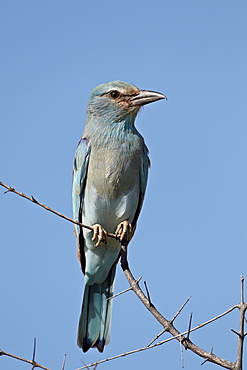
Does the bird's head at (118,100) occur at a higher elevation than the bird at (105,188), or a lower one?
higher

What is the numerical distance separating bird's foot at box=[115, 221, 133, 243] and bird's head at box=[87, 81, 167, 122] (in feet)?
3.60

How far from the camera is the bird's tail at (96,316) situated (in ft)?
20.2

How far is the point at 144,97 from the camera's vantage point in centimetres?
615

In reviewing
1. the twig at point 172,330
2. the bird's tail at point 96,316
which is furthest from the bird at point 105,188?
the twig at point 172,330

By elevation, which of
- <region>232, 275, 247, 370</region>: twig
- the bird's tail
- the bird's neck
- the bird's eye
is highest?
the bird's eye

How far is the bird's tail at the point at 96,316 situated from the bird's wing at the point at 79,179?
1.40 feet

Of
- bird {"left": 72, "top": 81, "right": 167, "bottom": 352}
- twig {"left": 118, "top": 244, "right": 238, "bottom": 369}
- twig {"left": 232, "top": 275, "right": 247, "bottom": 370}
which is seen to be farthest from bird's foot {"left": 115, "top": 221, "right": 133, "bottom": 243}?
twig {"left": 232, "top": 275, "right": 247, "bottom": 370}

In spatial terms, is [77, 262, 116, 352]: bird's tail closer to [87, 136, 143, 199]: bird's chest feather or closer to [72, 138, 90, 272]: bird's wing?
[72, 138, 90, 272]: bird's wing

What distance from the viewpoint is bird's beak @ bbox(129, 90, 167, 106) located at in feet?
19.9

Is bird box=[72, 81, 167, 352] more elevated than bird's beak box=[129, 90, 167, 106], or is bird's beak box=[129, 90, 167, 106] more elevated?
bird's beak box=[129, 90, 167, 106]

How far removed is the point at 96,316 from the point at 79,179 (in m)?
1.45

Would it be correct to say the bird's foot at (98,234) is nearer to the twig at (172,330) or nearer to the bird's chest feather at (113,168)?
the bird's chest feather at (113,168)

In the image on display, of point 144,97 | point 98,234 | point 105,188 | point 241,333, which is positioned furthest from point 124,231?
point 241,333

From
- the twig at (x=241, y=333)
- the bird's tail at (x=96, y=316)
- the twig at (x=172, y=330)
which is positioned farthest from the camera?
the bird's tail at (x=96, y=316)
